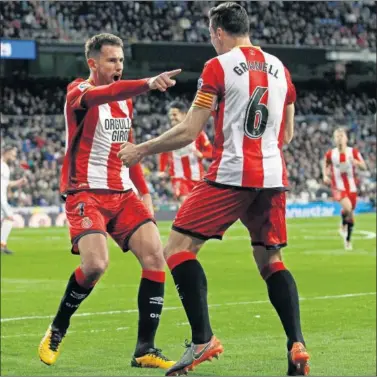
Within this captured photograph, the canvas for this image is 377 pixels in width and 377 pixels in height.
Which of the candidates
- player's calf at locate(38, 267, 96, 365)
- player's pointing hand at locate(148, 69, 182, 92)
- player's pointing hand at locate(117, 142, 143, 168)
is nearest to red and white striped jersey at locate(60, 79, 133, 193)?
player's calf at locate(38, 267, 96, 365)

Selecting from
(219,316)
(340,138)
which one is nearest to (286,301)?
(219,316)

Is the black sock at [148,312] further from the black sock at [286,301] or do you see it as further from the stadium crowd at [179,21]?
the stadium crowd at [179,21]

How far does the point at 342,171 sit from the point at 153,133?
2204 centimetres

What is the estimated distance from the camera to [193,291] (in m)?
7.10

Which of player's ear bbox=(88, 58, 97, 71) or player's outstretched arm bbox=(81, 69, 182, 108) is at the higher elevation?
player's ear bbox=(88, 58, 97, 71)

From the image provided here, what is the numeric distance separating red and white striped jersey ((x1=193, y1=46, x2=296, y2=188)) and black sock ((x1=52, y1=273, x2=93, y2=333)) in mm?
1891

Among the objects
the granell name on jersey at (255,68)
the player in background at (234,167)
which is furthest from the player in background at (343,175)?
the granell name on jersey at (255,68)

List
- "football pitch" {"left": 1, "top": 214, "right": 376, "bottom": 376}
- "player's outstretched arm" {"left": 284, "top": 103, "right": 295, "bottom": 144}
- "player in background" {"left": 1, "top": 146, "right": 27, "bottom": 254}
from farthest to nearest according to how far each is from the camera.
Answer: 1. "player in background" {"left": 1, "top": 146, "right": 27, "bottom": 254}
2. "football pitch" {"left": 1, "top": 214, "right": 376, "bottom": 376}
3. "player's outstretched arm" {"left": 284, "top": 103, "right": 295, "bottom": 144}

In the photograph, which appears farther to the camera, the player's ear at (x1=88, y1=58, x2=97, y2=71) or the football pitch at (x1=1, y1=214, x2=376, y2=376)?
the football pitch at (x1=1, y1=214, x2=376, y2=376)

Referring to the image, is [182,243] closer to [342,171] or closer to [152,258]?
[152,258]

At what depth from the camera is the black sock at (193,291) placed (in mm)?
7035

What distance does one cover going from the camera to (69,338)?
Answer: 1039 centimetres

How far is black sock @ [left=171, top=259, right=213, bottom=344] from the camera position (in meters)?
7.04

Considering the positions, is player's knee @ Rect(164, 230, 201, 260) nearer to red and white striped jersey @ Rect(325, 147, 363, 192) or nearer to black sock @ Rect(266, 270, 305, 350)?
black sock @ Rect(266, 270, 305, 350)
